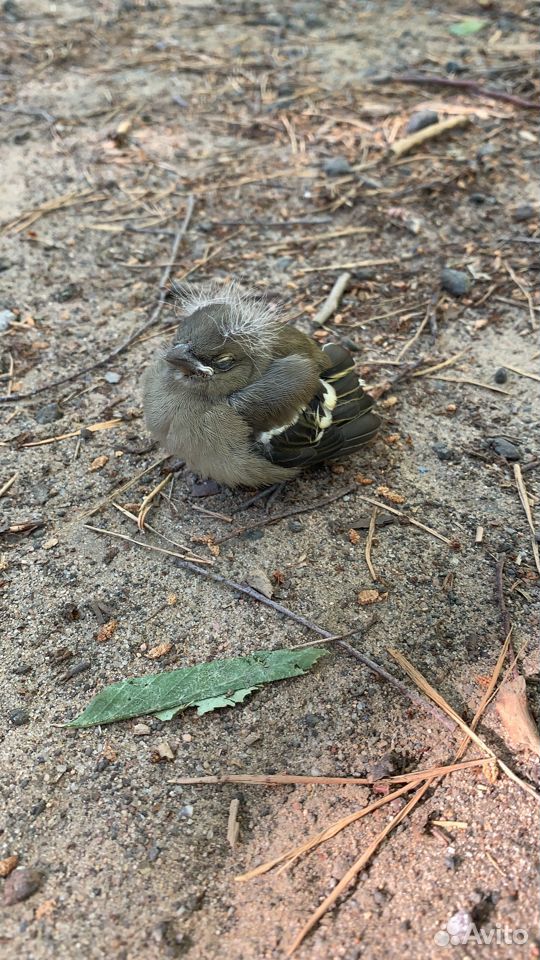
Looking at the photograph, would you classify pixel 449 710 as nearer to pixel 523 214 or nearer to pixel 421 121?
pixel 523 214

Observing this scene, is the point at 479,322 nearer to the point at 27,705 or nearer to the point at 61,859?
the point at 27,705

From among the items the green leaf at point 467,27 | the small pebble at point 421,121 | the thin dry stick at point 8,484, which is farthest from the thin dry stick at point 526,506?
the green leaf at point 467,27

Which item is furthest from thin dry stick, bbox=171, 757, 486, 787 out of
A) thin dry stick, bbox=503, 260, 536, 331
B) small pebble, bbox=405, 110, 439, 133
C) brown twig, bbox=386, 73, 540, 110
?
brown twig, bbox=386, 73, 540, 110

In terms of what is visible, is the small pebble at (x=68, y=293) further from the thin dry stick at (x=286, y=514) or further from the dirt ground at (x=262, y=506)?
the thin dry stick at (x=286, y=514)

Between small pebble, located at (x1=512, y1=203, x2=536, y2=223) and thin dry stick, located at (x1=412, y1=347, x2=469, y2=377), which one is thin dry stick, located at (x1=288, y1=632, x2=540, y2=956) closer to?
thin dry stick, located at (x1=412, y1=347, x2=469, y2=377)

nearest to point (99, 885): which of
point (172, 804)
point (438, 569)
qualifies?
point (172, 804)

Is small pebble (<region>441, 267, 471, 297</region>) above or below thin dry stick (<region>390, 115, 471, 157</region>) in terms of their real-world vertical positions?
below

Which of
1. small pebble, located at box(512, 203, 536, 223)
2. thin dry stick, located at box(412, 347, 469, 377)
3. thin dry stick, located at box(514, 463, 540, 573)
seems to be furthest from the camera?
small pebble, located at box(512, 203, 536, 223)

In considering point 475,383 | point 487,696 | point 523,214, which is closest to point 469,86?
point 523,214
